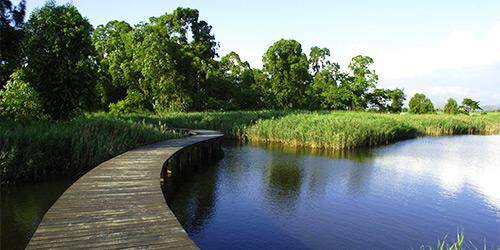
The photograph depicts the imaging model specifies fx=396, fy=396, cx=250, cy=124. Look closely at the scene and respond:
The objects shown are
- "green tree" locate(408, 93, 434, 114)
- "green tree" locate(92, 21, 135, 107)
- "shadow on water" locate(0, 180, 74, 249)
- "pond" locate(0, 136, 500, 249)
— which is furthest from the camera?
"green tree" locate(408, 93, 434, 114)

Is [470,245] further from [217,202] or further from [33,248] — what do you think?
[33,248]

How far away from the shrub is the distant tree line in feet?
0.12

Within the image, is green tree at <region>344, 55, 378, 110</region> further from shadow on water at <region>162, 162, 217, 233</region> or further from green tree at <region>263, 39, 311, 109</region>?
shadow on water at <region>162, 162, 217, 233</region>

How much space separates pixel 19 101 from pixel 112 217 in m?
9.85

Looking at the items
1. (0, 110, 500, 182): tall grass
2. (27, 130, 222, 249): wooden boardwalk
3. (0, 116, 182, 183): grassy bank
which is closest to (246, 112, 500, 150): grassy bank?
(0, 110, 500, 182): tall grass

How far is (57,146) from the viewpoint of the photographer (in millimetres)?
12211

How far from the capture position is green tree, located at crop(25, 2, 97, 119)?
14445mm

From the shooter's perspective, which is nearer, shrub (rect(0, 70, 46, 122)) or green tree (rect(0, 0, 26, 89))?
shrub (rect(0, 70, 46, 122))

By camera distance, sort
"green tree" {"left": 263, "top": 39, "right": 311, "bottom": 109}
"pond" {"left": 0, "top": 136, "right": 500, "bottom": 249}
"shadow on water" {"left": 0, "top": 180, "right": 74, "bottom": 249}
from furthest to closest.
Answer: "green tree" {"left": 263, "top": 39, "right": 311, "bottom": 109} < "pond" {"left": 0, "top": 136, "right": 500, "bottom": 249} < "shadow on water" {"left": 0, "top": 180, "right": 74, "bottom": 249}

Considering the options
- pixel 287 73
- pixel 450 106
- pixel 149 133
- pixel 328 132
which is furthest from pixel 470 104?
pixel 149 133

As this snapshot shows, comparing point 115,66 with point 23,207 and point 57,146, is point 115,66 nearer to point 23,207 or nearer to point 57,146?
point 57,146

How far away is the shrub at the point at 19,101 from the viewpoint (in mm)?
13922

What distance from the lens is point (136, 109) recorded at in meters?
33.7

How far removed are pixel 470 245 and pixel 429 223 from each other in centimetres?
130
